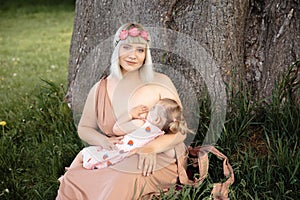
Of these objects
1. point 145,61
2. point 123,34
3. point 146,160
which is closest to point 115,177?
point 146,160

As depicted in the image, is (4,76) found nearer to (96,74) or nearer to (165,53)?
(96,74)

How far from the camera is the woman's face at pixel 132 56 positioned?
110 inches

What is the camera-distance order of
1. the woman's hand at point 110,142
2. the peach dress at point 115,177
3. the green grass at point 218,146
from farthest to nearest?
the green grass at point 218,146, the woman's hand at point 110,142, the peach dress at point 115,177

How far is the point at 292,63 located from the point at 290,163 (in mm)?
814

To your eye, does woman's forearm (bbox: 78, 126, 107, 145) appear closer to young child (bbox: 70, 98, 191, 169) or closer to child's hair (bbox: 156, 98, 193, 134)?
young child (bbox: 70, 98, 191, 169)

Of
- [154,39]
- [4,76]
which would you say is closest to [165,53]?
[154,39]

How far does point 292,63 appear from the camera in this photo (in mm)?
3730

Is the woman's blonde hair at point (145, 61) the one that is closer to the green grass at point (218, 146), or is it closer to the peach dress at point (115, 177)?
the peach dress at point (115, 177)

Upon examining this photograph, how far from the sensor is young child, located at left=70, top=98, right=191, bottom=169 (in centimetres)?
283

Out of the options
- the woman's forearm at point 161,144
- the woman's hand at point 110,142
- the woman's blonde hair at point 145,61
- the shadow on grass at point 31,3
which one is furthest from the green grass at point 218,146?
the shadow on grass at point 31,3

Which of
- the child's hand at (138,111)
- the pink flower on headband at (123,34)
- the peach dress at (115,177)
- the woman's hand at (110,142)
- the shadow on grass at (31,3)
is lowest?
the peach dress at (115,177)

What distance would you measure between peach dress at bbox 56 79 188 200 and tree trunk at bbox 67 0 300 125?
625 millimetres

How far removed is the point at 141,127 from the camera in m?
2.84

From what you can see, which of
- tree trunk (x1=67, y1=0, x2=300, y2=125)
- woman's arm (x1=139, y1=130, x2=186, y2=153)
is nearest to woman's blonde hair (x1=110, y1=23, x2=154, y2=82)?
woman's arm (x1=139, y1=130, x2=186, y2=153)
